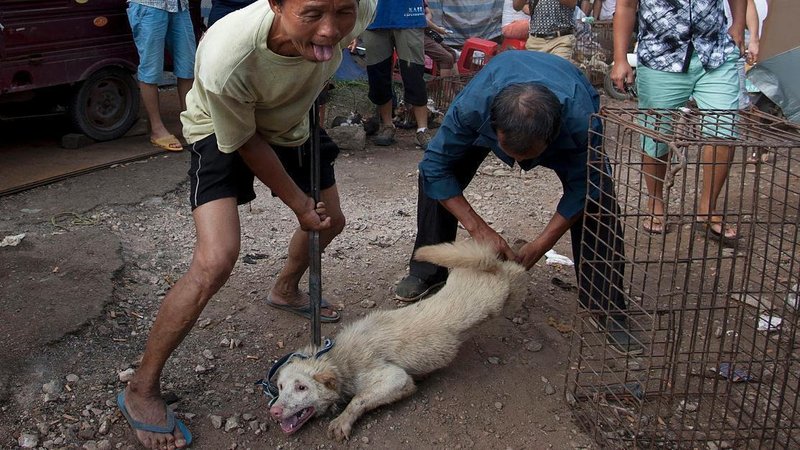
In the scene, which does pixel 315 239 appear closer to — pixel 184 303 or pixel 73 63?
pixel 184 303

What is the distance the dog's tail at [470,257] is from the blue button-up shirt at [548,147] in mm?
252

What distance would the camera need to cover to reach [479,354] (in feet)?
12.0

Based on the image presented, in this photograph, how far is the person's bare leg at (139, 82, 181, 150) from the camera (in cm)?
622

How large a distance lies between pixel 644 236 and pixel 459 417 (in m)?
2.55

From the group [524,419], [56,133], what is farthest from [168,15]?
[524,419]

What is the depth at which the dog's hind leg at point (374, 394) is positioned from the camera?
302 centimetres

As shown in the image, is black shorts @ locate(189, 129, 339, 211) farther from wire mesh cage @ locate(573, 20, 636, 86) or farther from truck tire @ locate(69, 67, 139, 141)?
wire mesh cage @ locate(573, 20, 636, 86)

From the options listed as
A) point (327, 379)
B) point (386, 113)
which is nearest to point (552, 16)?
point (386, 113)

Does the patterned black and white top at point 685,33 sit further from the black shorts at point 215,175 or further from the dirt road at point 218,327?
the black shorts at point 215,175

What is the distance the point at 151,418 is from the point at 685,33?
3.64m

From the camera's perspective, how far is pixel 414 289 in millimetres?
4066

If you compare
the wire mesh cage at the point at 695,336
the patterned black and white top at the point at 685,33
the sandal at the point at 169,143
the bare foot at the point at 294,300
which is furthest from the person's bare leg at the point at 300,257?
the sandal at the point at 169,143

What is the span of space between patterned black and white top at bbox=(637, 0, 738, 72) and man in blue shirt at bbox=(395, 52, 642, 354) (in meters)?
1.37

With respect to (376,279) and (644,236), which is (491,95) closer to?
(376,279)
